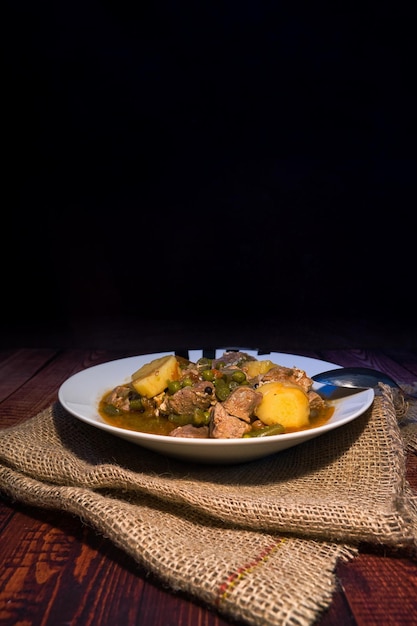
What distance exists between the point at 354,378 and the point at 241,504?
726 millimetres

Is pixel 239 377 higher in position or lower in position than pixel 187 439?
lower

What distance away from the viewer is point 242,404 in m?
1.73

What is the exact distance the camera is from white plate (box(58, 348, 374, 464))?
144 centimetres

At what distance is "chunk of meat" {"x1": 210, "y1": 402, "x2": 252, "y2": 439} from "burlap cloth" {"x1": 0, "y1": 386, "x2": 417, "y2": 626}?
0.09m

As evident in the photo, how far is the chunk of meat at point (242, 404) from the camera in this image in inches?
67.4

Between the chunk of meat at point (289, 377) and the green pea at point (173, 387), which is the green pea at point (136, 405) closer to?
the green pea at point (173, 387)

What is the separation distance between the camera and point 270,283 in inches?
203

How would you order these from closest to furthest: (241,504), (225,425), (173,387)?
(241,504) → (225,425) → (173,387)

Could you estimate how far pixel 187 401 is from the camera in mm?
1838

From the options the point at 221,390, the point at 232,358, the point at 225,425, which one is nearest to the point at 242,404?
the point at 225,425

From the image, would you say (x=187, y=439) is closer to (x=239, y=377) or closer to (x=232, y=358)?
(x=239, y=377)

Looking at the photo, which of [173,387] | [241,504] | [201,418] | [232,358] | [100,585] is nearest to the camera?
[100,585]

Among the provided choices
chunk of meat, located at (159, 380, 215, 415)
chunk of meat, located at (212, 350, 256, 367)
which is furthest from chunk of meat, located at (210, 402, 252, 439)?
chunk of meat, located at (212, 350, 256, 367)

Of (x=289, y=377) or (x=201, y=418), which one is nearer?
(x=201, y=418)
